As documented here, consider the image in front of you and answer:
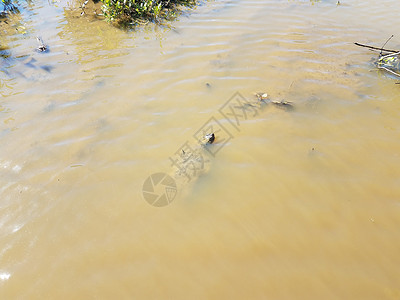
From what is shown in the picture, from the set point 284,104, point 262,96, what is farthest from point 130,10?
point 284,104

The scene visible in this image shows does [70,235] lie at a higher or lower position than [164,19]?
lower

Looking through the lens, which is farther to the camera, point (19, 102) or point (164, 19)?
point (164, 19)

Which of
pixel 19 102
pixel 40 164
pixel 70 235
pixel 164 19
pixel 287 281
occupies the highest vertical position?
pixel 164 19

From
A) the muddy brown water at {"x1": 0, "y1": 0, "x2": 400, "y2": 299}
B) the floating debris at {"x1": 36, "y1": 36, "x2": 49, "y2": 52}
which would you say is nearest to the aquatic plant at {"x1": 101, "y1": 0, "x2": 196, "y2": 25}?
the muddy brown water at {"x1": 0, "y1": 0, "x2": 400, "y2": 299}

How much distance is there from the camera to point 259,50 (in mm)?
5203

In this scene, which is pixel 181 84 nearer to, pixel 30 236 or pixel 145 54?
pixel 145 54

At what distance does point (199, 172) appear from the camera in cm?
321

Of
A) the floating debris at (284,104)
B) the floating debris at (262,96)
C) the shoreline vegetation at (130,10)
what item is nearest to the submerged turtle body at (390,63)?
the floating debris at (284,104)

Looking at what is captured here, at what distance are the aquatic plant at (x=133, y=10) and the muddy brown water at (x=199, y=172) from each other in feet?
3.08

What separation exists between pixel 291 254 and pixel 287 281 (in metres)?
0.25

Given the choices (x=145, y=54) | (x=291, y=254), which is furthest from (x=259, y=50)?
(x=291, y=254)

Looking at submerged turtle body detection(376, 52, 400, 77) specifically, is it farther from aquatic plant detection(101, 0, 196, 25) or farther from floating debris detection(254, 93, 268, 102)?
aquatic plant detection(101, 0, 196, 25)

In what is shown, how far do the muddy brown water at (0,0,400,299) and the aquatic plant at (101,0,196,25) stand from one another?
938 mm

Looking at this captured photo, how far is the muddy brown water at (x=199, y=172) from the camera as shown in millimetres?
2396
